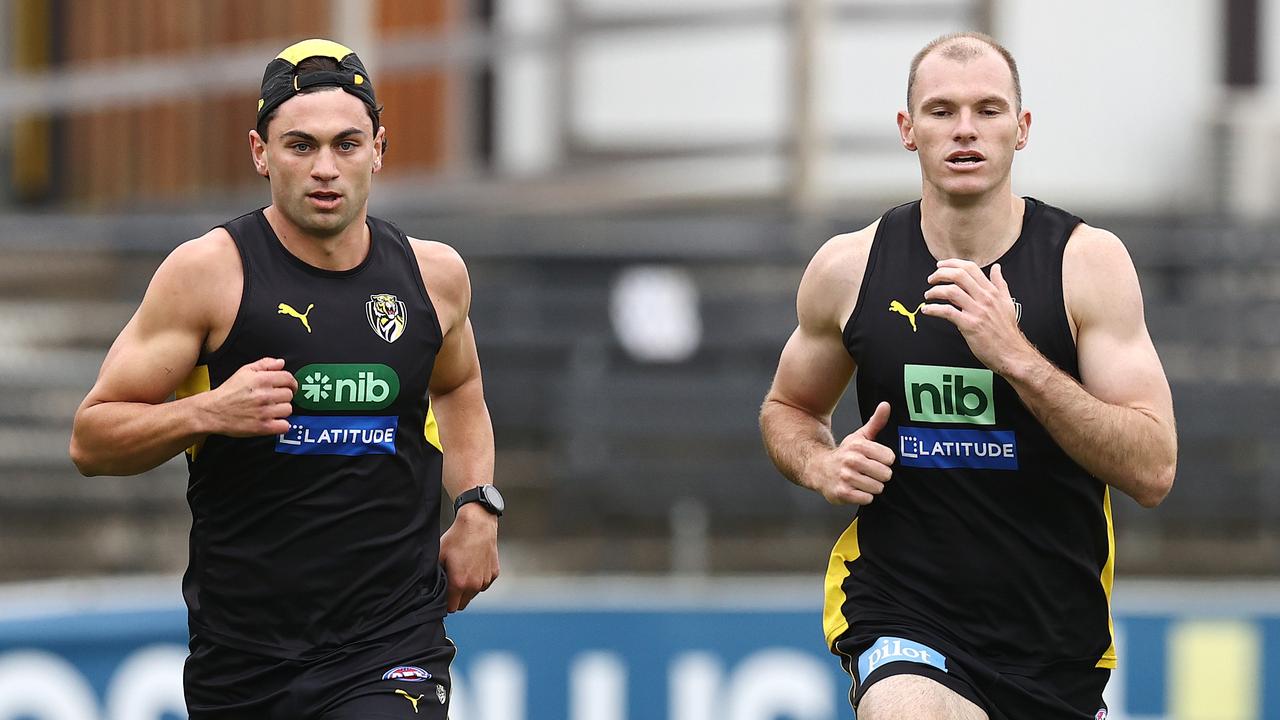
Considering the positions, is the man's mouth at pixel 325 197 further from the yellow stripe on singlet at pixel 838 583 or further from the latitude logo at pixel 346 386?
the yellow stripe on singlet at pixel 838 583

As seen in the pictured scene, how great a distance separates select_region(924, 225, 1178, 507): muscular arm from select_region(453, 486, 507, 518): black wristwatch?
1.36 m

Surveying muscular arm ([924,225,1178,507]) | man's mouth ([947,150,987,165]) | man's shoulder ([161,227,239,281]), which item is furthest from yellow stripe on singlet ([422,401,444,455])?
man's mouth ([947,150,987,165])

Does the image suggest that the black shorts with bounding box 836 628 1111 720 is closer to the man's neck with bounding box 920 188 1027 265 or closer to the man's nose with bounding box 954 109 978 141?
the man's neck with bounding box 920 188 1027 265

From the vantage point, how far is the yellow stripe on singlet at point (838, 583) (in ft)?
16.0

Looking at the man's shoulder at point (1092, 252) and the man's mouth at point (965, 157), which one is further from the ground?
the man's mouth at point (965, 157)

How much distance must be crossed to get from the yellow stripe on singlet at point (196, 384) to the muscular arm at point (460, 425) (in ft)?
2.04

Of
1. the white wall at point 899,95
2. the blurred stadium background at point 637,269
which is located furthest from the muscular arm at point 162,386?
the white wall at point 899,95

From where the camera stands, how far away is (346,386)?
4.60 m

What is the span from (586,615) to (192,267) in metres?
3.98

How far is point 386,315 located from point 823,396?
119 centimetres

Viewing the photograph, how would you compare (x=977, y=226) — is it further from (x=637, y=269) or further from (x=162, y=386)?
(x=637, y=269)

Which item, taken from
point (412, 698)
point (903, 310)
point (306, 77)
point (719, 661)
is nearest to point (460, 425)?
point (412, 698)

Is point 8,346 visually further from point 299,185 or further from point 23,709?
point 299,185

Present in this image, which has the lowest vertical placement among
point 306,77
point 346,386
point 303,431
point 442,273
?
point 303,431
